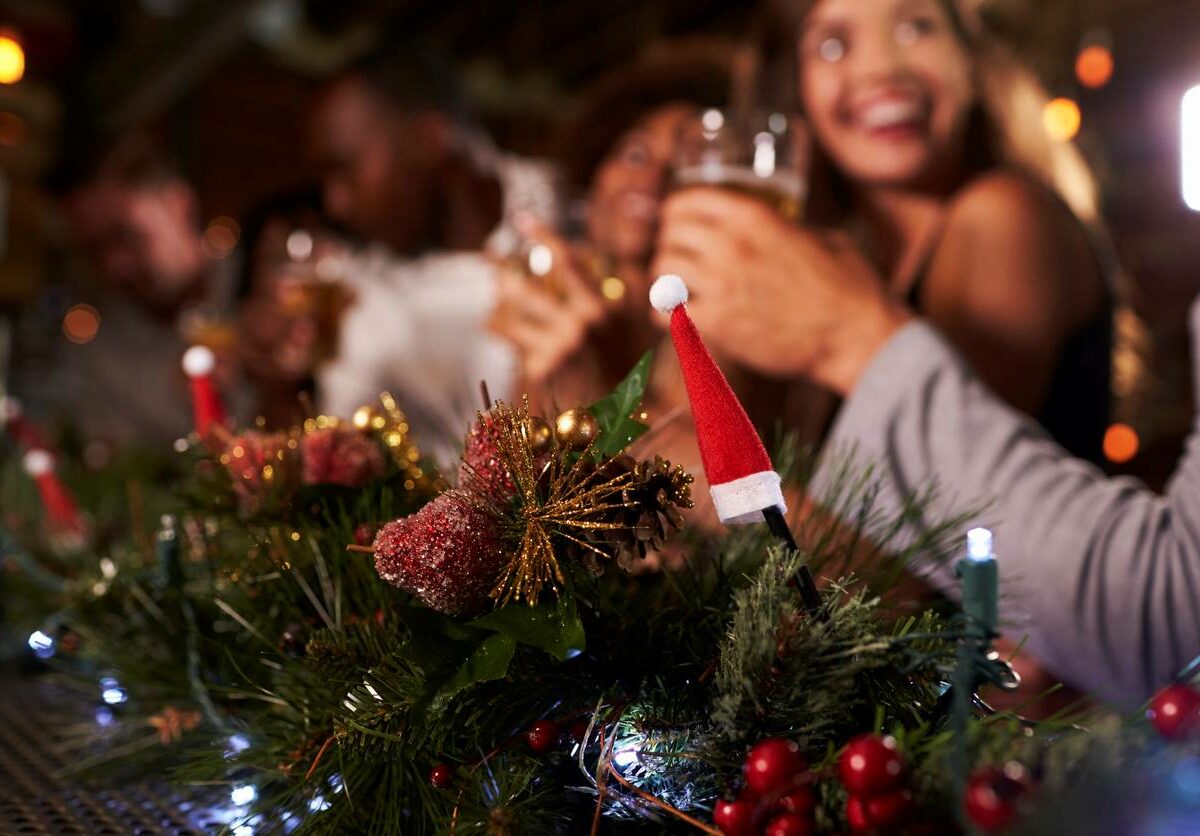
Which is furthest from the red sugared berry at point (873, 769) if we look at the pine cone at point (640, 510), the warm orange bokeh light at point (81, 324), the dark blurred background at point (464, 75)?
the warm orange bokeh light at point (81, 324)

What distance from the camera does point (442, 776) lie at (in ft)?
1.17

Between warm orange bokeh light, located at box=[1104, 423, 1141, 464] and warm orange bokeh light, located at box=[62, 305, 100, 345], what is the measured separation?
2.71 m

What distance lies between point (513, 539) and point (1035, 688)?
0.46m

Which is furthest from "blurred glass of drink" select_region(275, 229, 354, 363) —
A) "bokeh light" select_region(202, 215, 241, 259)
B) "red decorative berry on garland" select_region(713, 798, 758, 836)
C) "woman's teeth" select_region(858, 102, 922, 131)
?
"bokeh light" select_region(202, 215, 241, 259)

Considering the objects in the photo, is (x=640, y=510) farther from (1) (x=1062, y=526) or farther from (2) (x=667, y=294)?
(1) (x=1062, y=526)

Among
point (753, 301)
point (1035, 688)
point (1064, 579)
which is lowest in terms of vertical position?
point (1035, 688)

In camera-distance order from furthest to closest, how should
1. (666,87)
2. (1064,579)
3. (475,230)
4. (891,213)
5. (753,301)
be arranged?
(475,230), (666,87), (891,213), (753,301), (1064,579)

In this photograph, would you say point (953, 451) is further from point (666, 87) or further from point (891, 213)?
point (666, 87)

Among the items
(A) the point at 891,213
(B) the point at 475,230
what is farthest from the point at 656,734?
(B) the point at 475,230

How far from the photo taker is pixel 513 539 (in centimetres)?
35

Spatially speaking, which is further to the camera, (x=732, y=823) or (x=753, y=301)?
(x=753, y=301)

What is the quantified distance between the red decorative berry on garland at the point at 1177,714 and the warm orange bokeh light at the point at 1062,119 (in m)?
0.76

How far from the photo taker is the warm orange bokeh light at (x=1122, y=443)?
0.85 metres

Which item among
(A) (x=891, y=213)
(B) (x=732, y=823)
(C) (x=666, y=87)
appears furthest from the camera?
(C) (x=666, y=87)
